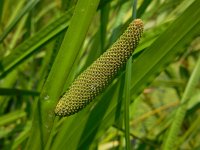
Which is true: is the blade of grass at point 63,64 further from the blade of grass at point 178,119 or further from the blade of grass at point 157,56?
the blade of grass at point 178,119

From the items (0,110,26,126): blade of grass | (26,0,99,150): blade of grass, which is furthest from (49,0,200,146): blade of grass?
(0,110,26,126): blade of grass

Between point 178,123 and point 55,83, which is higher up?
point 55,83

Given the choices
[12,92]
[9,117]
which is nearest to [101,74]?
[12,92]

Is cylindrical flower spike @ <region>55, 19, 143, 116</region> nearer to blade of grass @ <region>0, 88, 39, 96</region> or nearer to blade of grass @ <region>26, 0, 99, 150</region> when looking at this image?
blade of grass @ <region>26, 0, 99, 150</region>

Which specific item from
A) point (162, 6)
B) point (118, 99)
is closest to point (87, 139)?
point (118, 99)

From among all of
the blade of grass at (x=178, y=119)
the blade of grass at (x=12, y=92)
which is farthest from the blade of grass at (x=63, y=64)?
the blade of grass at (x=178, y=119)

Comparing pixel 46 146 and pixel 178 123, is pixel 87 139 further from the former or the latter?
pixel 178 123

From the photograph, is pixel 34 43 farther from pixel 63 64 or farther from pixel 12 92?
pixel 63 64

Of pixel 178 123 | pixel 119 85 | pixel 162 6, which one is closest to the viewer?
pixel 119 85
